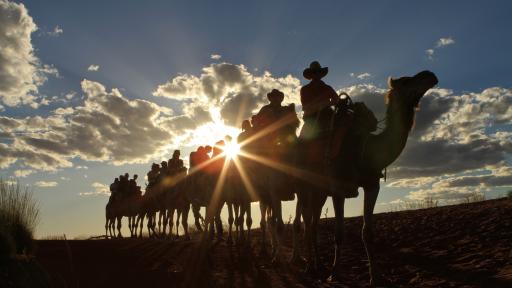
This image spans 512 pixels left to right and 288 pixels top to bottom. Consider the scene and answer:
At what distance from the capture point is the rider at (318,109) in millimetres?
8011

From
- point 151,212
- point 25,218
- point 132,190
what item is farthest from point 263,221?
point 132,190

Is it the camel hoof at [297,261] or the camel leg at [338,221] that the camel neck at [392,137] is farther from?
the camel hoof at [297,261]

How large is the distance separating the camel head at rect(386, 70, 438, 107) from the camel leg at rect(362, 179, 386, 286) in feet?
4.56

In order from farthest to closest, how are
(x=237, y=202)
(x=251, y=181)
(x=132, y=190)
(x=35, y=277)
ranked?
(x=132, y=190)
(x=237, y=202)
(x=251, y=181)
(x=35, y=277)

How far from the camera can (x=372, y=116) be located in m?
8.20

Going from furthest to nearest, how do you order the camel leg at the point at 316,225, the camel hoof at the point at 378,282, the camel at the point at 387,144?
the camel leg at the point at 316,225 → the camel at the point at 387,144 → the camel hoof at the point at 378,282

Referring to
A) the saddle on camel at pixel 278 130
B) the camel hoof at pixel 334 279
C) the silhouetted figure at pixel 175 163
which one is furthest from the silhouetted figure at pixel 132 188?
the camel hoof at pixel 334 279

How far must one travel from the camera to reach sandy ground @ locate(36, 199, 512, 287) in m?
7.30

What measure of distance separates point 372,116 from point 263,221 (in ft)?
19.5

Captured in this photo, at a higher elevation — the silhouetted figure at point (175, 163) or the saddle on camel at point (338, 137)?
the silhouetted figure at point (175, 163)

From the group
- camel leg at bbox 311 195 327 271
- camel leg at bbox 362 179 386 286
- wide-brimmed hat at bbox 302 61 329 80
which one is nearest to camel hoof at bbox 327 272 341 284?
camel leg at bbox 362 179 386 286

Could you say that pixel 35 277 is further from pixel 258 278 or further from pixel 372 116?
pixel 372 116

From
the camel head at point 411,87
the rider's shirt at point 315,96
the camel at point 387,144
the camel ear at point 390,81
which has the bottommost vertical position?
the camel at point 387,144

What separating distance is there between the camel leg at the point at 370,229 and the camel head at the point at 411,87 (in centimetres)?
139
